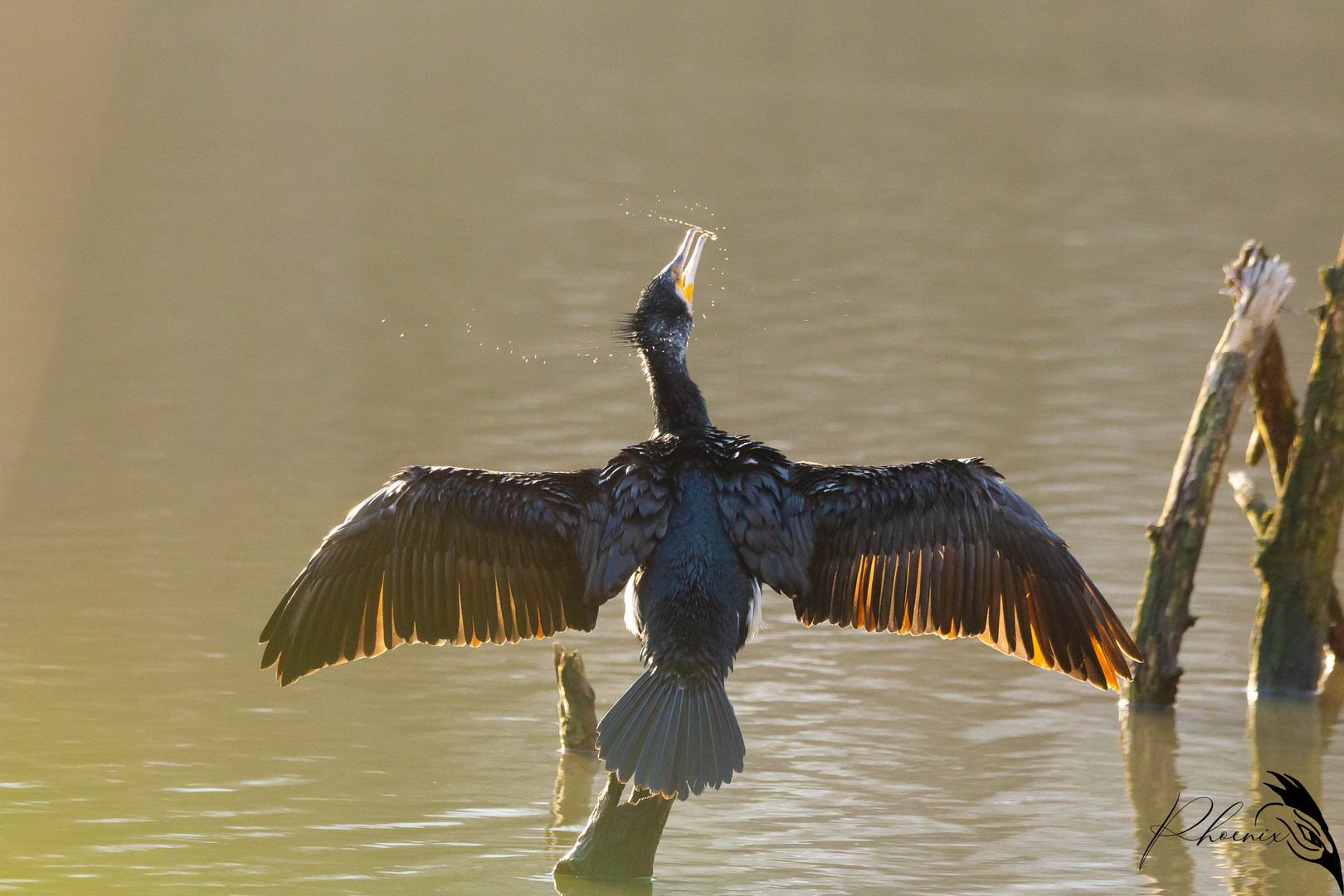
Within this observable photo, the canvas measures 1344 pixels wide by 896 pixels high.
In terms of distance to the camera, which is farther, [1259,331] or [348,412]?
[348,412]

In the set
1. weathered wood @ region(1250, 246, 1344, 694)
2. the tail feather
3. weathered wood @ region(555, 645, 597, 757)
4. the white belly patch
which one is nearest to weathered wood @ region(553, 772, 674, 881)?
the white belly patch

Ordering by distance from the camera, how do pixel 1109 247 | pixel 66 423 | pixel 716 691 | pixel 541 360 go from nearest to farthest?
pixel 716 691 < pixel 66 423 < pixel 541 360 < pixel 1109 247

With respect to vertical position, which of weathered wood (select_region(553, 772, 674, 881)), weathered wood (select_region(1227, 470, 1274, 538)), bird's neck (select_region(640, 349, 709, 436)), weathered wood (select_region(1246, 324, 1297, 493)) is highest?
weathered wood (select_region(1246, 324, 1297, 493))

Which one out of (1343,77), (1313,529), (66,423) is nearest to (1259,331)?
(1313,529)

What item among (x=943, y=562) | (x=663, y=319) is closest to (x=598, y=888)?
(x=943, y=562)

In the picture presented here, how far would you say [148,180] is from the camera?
86.7 feet

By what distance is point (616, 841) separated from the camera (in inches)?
295

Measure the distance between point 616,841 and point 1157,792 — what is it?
3228mm

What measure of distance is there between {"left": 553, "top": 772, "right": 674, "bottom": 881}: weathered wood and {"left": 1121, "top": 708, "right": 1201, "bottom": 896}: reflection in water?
94.8 inches

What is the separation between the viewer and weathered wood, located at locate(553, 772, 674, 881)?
292 inches

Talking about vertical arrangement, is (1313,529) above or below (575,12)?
below

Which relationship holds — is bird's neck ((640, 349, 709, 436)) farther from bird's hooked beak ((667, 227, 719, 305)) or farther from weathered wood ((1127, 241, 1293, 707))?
weathered wood ((1127, 241, 1293, 707))

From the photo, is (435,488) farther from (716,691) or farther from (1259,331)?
(1259,331)

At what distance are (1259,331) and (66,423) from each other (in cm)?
1027
